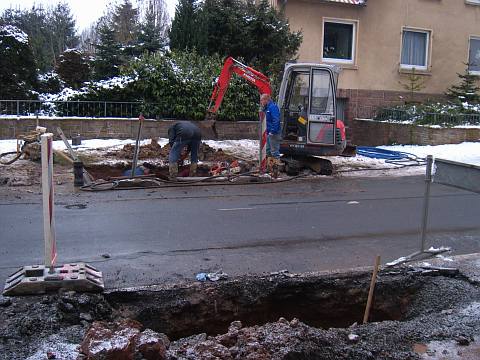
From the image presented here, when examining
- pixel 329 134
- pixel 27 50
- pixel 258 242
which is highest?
pixel 27 50

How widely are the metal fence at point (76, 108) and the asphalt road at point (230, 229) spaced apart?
7904mm

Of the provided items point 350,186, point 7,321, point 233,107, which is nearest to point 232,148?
point 233,107

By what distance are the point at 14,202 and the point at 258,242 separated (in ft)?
17.0

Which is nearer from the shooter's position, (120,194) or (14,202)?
(14,202)

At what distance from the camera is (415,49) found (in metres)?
24.1

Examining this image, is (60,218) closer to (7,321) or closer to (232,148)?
(7,321)

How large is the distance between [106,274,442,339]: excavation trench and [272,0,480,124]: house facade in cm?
1771

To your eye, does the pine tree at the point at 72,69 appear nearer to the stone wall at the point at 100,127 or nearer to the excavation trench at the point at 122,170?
the stone wall at the point at 100,127

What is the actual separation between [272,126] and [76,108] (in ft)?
28.1

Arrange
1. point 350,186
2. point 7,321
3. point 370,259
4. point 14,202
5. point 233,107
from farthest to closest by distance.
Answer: point 233,107 → point 350,186 → point 14,202 → point 370,259 → point 7,321

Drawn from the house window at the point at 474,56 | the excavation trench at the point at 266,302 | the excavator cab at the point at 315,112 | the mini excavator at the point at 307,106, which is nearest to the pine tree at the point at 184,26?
the mini excavator at the point at 307,106

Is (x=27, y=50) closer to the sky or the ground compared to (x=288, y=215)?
closer to the sky

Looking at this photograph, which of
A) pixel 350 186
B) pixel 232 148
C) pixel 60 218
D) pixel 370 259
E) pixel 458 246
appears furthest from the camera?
pixel 232 148

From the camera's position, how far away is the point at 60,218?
29.5ft
